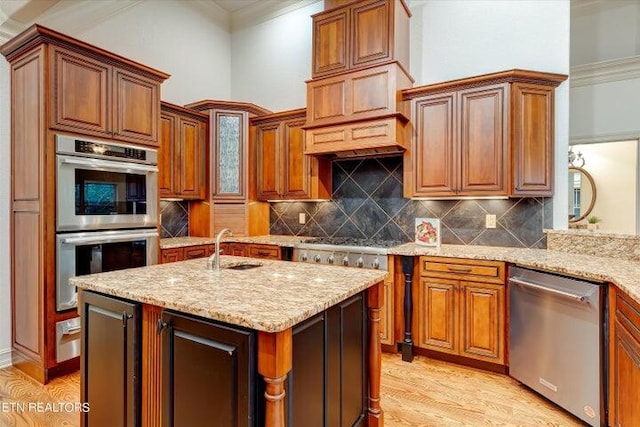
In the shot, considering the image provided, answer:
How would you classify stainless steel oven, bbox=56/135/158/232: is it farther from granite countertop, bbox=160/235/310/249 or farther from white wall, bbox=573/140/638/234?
white wall, bbox=573/140/638/234

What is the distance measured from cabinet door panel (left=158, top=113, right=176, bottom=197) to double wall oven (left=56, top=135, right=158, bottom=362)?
1.47ft

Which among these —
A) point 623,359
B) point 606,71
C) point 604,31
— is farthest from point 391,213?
point 604,31

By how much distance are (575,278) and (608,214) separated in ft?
10.1

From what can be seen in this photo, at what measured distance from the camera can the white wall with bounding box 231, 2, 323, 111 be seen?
14.9 ft

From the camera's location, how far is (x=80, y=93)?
2723 mm

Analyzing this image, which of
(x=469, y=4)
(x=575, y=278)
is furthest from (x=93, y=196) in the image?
(x=469, y=4)

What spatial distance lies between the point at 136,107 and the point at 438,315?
125 inches

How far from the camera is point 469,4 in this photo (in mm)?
3520

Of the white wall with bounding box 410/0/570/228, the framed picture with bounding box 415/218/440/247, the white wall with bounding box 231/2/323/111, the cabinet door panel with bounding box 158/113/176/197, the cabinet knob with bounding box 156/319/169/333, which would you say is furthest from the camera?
the white wall with bounding box 231/2/323/111

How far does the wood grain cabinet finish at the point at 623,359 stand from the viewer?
1.68 m

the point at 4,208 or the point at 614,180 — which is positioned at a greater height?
the point at 614,180

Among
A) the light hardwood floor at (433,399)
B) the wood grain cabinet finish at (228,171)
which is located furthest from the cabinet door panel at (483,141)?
the wood grain cabinet finish at (228,171)

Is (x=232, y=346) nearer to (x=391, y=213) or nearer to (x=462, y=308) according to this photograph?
(x=462, y=308)

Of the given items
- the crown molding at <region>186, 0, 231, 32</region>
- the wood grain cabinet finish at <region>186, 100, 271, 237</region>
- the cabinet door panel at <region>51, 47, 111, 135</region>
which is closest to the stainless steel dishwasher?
the wood grain cabinet finish at <region>186, 100, 271, 237</region>
